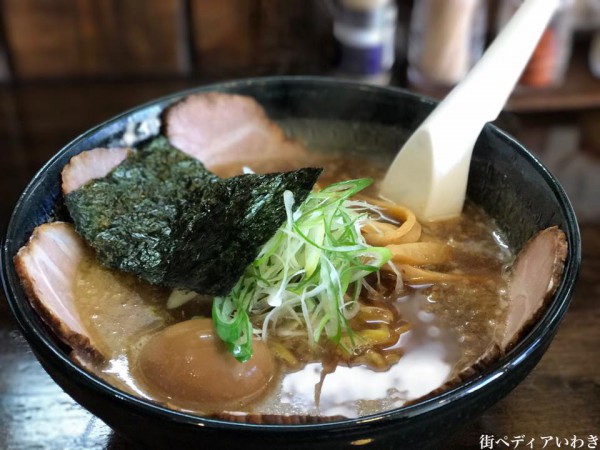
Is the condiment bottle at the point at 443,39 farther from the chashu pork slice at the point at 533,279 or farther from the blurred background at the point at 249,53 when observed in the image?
the chashu pork slice at the point at 533,279

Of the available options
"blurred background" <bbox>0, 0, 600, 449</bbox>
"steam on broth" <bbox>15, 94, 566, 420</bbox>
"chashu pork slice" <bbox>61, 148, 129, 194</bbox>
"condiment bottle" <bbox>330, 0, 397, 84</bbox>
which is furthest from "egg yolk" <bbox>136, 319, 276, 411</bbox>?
"condiment bottle" <bbox>330, 0, 397, 84</bbox>

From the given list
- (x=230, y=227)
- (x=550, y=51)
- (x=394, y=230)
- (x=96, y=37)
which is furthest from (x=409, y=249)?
(x=96, y=37)

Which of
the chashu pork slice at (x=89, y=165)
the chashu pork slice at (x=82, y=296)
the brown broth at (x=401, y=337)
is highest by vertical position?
the chashu pork slice at (x=89, y=165)

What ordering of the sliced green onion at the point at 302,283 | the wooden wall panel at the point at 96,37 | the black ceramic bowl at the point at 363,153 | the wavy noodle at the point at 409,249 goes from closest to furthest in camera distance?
the black ceramic bowl at the point at 363,153 < the sliced green onion at the point at 302,283 < the wavy noodle at the point at 409,249 < the wooden wall panel at the point at 96,37

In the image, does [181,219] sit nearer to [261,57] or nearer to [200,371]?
[200,371]

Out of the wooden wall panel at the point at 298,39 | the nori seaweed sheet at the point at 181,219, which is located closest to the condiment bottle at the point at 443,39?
the wooden wall panel at the point at 298,39

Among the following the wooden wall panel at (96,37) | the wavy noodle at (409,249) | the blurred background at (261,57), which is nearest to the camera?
the wavy noodle at (409,249)

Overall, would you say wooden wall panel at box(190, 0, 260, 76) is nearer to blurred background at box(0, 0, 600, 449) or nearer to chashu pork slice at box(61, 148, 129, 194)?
blurred background at box(0, 0, 600, 449)
